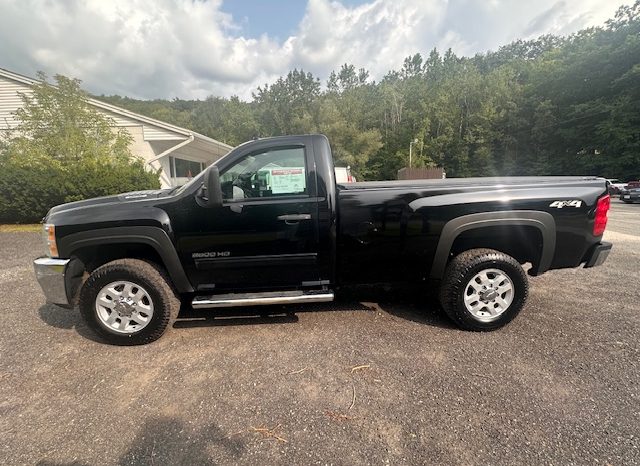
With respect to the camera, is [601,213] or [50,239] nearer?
[50,239]

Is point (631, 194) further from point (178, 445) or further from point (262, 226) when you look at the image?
point (178, 445)

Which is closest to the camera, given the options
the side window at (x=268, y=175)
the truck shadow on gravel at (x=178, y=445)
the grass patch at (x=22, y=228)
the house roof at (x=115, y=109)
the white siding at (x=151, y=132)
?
the truck shadow on gravel at (x=178, y=445)

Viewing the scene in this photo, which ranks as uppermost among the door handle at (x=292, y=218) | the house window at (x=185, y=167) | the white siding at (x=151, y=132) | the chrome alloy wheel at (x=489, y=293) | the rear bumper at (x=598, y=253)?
the white siding at (x=151, y=132)

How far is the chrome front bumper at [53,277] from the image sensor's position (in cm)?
296

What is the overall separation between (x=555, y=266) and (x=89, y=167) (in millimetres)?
11856

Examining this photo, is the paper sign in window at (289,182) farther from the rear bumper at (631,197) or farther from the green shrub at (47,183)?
the rear bumper at (631,197)

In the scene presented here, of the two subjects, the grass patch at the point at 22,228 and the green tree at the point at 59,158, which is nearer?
the grass patch at the point at 22,228

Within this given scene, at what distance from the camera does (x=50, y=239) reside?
300 cm

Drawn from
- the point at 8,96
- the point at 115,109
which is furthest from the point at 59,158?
the point at 8,96

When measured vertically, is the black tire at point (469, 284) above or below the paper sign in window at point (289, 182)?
below

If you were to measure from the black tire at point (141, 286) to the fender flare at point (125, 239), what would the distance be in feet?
0.66

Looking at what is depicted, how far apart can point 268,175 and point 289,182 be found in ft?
0.74

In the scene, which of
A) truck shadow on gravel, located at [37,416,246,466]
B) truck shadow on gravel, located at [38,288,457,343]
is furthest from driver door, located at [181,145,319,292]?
truck shadow on gravel, located at [37,416,246,466]

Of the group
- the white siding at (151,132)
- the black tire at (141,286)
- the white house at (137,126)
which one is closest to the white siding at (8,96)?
the white house at (137,126)
